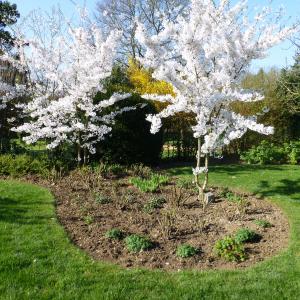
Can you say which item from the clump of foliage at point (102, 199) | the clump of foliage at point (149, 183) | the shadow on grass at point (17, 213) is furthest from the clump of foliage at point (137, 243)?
the clump of foliage at point (149, 183)

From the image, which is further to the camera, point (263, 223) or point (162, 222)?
point (263, 223)

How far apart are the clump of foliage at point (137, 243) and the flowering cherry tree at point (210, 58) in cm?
225

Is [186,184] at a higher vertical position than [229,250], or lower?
higher

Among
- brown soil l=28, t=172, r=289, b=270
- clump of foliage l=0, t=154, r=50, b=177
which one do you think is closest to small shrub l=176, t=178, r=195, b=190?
brown soil l=28, t=172, r=289, b=270

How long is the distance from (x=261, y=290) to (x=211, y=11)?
16.4 feet

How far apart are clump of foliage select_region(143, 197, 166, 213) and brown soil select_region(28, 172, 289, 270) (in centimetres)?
9

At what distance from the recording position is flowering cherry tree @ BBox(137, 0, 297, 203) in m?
7.30

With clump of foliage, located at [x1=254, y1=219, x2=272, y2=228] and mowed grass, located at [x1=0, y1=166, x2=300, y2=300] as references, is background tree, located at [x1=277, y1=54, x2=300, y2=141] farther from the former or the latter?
mowed grass, located at [x1=0, y1=166, x2=300, y2=300]

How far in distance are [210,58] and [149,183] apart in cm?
306

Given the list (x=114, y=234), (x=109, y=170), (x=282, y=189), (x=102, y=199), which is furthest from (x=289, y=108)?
(x=114, y=234)

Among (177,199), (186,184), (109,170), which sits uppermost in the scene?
(109,170)

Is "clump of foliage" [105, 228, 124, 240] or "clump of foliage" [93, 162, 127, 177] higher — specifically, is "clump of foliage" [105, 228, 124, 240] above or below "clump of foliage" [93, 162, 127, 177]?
below

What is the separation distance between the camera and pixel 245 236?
→ 619cm

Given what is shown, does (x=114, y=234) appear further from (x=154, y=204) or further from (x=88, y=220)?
(x=154, y=204)
